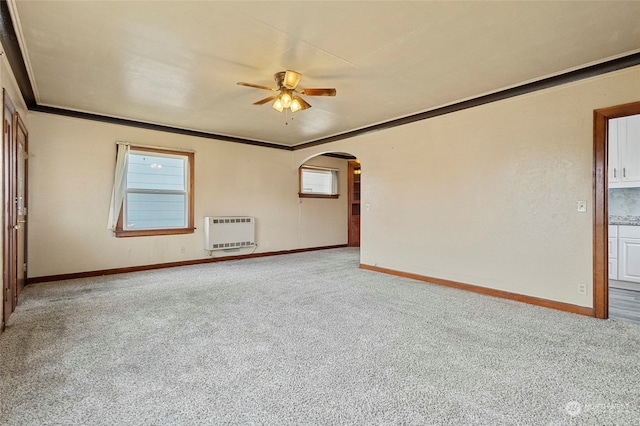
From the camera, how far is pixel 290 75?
3.24 m

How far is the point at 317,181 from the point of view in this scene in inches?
324

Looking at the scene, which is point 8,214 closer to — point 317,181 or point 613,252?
point 317,181

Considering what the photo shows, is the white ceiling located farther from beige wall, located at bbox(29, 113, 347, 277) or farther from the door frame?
beige wall, located at bbox(29, 113, 347, 277)

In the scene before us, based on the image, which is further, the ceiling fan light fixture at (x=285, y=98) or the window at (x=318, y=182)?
the window at (x=318, y=182)

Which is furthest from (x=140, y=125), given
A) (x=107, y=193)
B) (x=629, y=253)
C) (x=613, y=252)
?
(x=629, y=253)

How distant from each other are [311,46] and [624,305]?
14.6 ft

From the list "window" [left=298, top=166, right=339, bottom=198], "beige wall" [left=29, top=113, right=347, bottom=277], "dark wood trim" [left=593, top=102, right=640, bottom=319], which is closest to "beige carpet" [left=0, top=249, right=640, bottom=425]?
"dark wood trim" [left=593, top=102, right=640, bottom=319]

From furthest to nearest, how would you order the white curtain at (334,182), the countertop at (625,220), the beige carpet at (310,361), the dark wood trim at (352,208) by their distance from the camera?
the dark wood trim at (352,208), the white curtain at (334,182), the countertop at (625,220), the beige carpet at (310,361)

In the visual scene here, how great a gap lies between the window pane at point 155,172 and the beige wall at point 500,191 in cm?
364

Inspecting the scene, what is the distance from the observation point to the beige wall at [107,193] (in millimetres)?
4566

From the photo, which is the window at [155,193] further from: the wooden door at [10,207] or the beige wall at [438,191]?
the wooden door at [10,207]

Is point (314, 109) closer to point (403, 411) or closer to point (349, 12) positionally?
point (349, 12)

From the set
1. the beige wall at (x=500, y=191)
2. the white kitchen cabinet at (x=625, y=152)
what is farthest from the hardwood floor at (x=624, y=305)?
the white kitchen cabinet at (x=625, y=152)

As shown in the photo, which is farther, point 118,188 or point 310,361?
point 118,188
